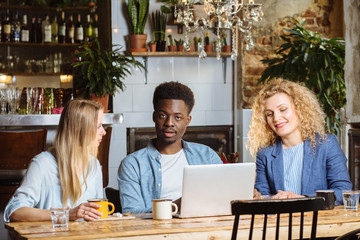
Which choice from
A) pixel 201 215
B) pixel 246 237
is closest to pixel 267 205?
pixel 246 237

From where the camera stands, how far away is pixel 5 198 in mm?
4312

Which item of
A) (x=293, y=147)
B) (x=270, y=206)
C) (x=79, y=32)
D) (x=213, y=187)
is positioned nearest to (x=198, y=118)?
(x=79, y=32)

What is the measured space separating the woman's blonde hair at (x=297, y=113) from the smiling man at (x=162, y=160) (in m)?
0.50

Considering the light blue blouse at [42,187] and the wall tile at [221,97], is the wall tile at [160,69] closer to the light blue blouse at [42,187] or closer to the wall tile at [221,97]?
the wall tile at [221,97]

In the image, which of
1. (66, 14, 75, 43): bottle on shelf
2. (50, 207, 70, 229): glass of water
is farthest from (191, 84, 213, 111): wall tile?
(50, 207, 70, 229): glass of water

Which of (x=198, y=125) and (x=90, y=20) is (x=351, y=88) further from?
(x=90, y=20)

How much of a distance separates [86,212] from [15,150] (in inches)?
86.1

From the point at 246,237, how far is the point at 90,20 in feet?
19.6

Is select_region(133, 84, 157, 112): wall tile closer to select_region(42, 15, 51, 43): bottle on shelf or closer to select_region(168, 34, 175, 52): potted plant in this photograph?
select_region(168, 34, 175, 52): potted plant

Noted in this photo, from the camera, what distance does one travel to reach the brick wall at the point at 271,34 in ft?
20.1

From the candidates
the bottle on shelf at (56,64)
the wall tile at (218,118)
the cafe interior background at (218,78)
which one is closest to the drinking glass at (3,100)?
the cafe interior background at (218,78)

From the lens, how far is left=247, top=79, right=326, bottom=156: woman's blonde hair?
3.15 metres

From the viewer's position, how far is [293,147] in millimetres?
3154

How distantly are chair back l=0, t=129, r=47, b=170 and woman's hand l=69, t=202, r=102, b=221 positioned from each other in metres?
2.11
